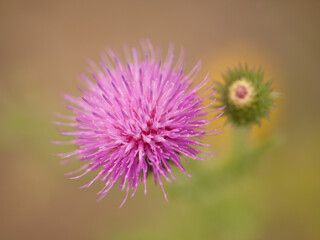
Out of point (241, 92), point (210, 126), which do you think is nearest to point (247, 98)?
point (241, 92)

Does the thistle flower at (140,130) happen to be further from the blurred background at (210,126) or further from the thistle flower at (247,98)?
the blurred background at (210,126)

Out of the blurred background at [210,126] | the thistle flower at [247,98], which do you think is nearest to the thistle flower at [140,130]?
the thistle flower at [247,98]

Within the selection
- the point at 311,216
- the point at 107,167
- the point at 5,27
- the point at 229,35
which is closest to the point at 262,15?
the point at 229,35

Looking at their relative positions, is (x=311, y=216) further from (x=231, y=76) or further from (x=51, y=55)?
(x=51, y=55)

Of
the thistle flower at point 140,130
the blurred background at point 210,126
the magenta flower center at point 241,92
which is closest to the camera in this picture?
the thistle flower at point 140,130

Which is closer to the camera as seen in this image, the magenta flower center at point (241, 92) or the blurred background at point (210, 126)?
the magenta flower center at point (241, 92)
